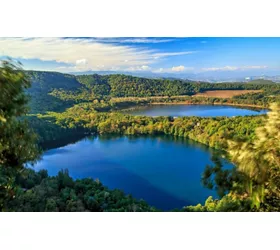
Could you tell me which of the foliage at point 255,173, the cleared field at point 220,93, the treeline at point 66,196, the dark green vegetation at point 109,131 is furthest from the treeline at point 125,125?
the foliage at point 255,173

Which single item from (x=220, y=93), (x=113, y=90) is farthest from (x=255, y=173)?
(x=220, y=93)

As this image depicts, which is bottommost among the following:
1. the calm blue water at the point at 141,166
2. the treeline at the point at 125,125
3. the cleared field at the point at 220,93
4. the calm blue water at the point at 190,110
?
the calm blue water at the point at 141,166

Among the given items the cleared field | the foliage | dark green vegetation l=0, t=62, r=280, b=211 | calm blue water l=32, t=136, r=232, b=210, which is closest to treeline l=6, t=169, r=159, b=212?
dark green vegetation l=0, t=62, r=280, b=211

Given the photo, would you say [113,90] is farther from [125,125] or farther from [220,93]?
[220,93]

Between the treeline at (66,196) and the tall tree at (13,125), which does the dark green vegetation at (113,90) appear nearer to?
the treeline at (66,196)

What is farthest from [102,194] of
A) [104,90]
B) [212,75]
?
[212,75]

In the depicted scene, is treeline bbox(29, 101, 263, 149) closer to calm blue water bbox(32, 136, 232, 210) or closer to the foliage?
calm blue water bbox(32, 136, 232, 210)
